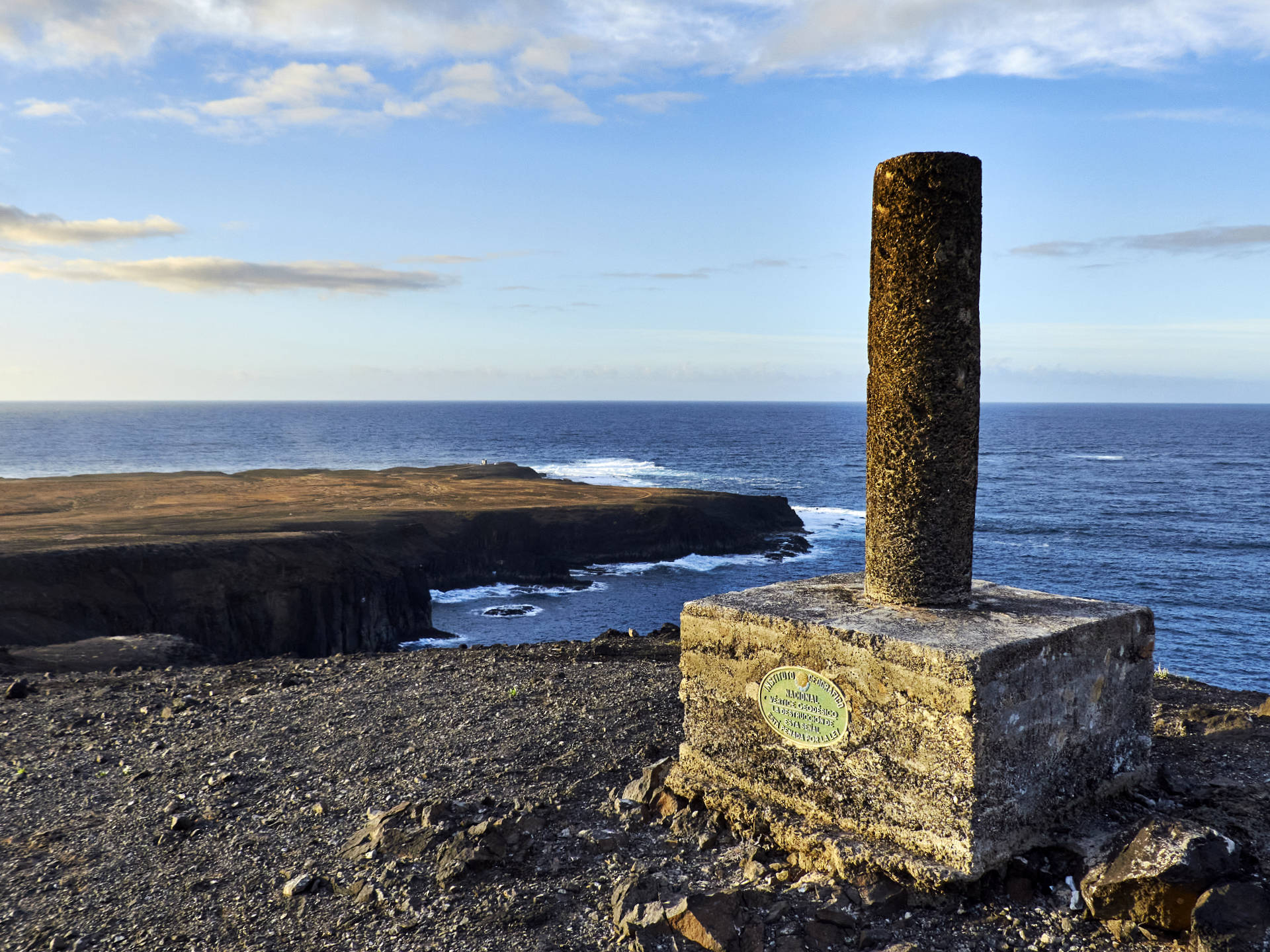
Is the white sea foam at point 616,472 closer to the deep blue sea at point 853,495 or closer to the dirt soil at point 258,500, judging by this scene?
the deep blue sea at point 853,495

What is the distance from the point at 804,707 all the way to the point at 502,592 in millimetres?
35247

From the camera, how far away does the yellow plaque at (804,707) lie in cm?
545

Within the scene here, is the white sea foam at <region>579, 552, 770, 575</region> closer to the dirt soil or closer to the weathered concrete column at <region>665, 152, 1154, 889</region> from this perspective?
the dirt soil

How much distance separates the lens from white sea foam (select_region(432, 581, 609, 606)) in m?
38.5

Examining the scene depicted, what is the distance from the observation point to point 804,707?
18.4 ft

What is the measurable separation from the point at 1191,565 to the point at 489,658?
41.2 meters

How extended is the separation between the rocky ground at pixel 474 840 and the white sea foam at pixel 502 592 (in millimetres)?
28772

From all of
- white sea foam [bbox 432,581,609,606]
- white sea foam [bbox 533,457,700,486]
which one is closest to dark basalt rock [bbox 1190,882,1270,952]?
white sea foam [bbox 432,581,609,606]

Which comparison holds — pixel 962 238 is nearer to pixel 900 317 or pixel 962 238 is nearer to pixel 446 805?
pixel 900 317

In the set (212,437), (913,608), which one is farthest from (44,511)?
(212,437)

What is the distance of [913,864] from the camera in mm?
5016

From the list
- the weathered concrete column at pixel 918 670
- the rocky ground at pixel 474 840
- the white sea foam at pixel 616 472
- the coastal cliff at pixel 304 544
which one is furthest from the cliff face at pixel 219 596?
the white sea foam at pixel 616 472

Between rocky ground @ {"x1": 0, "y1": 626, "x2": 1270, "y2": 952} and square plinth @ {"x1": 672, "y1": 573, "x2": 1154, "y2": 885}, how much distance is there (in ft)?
0.81

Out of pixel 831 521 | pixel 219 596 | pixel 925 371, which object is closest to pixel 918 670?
pixel 925 371
